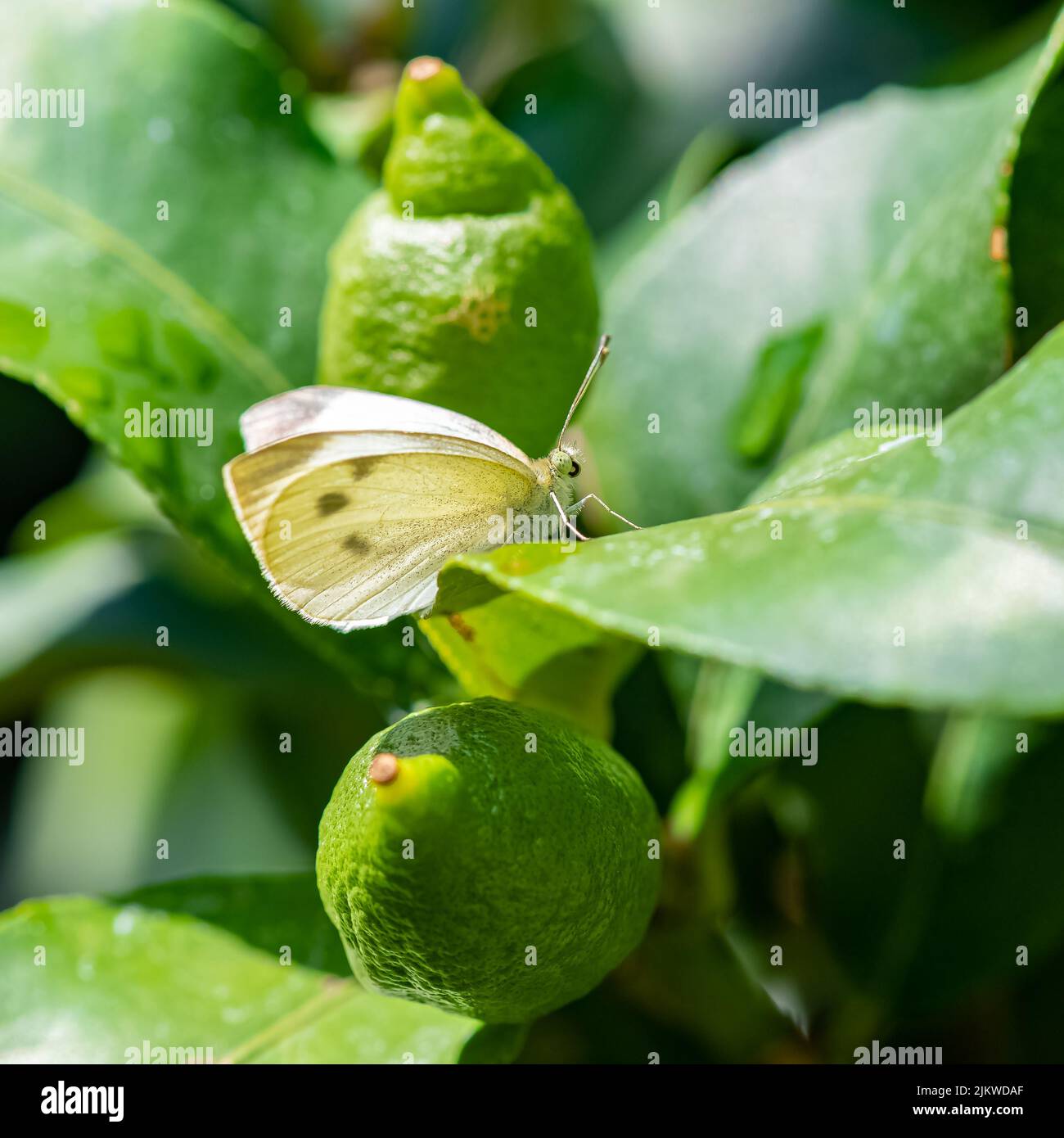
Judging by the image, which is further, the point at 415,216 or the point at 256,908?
the point at 256,908

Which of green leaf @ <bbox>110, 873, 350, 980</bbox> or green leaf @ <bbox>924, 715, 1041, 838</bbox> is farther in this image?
green leaf @ <bbox>924, 715, 1041, 838</bbox>

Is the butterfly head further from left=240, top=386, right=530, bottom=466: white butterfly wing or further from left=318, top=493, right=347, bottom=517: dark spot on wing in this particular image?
left=318, top=493, right=347, bottom=517: dark spot on wing

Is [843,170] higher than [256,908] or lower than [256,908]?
higher

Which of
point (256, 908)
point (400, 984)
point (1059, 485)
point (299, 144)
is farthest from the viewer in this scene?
point (299, 144)

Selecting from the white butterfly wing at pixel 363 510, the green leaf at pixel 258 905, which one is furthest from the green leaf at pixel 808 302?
the green leaf at pixel 258 905

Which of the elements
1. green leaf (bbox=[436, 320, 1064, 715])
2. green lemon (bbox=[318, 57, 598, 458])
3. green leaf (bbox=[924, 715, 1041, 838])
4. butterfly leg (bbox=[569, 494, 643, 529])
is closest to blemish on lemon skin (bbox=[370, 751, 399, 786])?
green leaf (bbox=[436, 320, 1064, 715])

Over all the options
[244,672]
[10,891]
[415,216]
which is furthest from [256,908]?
[10,891]

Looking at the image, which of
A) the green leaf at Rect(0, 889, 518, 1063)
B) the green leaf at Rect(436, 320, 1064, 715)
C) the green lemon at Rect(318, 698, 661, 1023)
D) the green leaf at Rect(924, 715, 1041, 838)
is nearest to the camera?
the green leaf at Rect(436, 320, 1064, 715)

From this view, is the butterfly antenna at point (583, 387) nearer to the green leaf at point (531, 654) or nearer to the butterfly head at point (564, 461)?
the butterfly head at point (564, 461)

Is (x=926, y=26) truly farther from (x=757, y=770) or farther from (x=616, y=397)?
(x=757, y=770)
